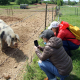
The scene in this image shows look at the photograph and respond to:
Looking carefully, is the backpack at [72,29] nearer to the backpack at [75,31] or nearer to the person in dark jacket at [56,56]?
the backpack at [75,31]

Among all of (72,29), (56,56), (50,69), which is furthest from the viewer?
(72,29)

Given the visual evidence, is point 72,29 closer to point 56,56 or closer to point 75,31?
point 75,31

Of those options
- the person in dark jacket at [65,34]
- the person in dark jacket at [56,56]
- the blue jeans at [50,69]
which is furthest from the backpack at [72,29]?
the blue jeans at [50,69]

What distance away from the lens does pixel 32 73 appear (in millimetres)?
2936

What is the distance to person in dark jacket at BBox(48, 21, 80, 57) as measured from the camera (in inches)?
129

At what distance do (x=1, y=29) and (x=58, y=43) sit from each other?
3.48 metres

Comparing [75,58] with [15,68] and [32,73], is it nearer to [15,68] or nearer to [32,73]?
[32,73]

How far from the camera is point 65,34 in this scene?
132 inches

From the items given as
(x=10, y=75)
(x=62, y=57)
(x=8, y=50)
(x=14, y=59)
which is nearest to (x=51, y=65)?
(x=62, y=57)

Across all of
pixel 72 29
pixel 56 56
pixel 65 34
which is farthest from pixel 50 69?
pixel 72 29

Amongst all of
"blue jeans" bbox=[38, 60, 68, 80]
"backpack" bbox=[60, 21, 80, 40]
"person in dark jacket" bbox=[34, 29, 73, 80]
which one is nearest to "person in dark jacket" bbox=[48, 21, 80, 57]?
"backpack" bbox=[60, 21, 80, 40]

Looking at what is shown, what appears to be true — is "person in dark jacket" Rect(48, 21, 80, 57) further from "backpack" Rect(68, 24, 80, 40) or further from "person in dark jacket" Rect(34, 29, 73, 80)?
"person in dark jacket" Rect(34, 29, 73, 80)

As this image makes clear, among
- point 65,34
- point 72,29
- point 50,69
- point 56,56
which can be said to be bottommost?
point 50,69

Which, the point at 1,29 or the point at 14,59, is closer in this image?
the point at 14,59
